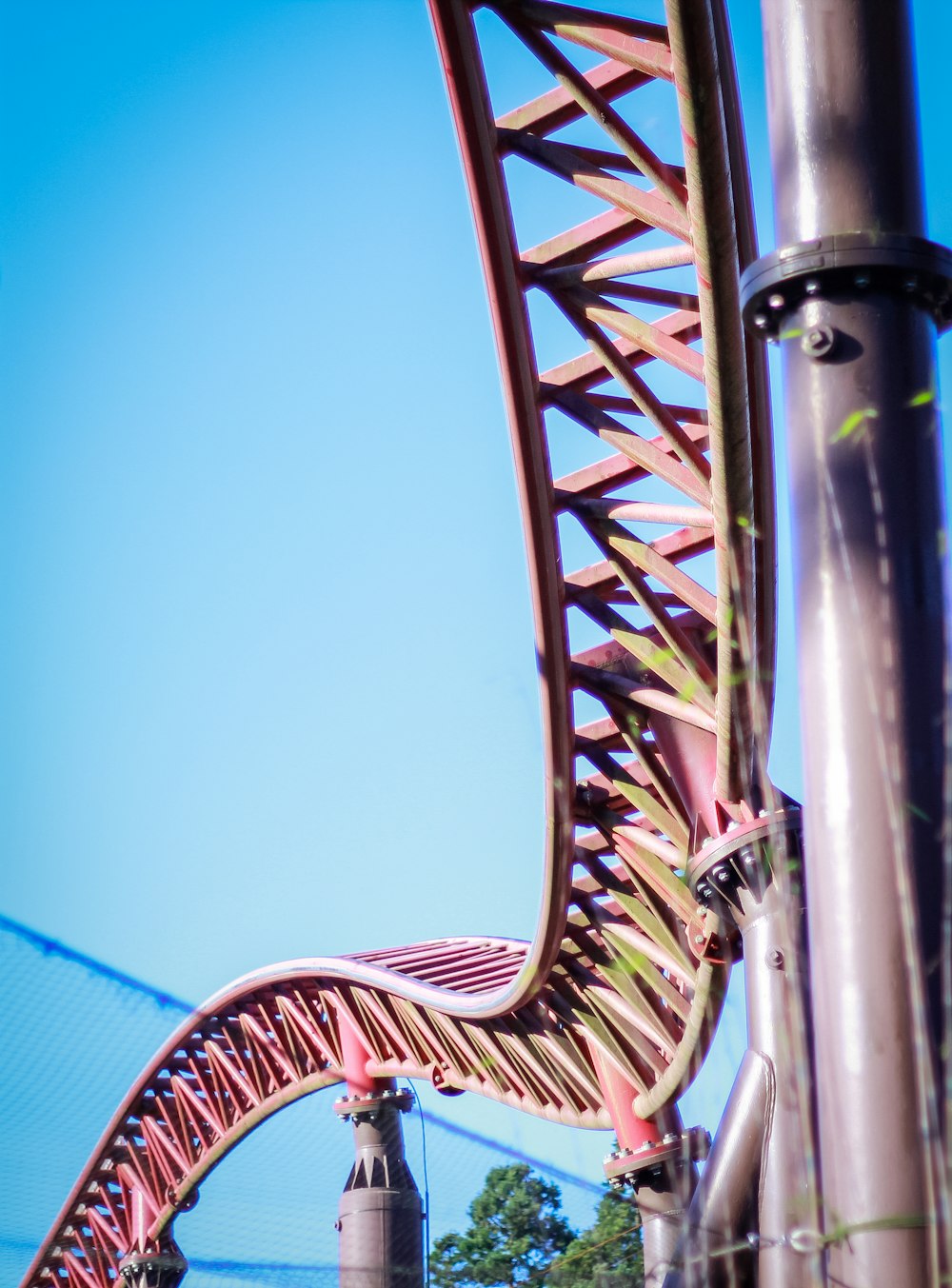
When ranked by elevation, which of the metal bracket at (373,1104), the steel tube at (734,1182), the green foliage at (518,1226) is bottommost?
the steel tube at (734,1182)

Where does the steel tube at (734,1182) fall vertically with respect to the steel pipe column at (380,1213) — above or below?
below

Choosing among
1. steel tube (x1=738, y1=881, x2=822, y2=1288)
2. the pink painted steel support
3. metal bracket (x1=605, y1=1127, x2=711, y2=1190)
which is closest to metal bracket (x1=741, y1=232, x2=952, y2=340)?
steel tube (x1=738, y1=881, x2=822, y2=1288)

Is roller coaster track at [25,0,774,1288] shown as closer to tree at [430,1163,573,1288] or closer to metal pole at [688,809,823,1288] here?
metal pole at [688,809,823,1288]

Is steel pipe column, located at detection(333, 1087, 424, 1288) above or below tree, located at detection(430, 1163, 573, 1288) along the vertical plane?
below

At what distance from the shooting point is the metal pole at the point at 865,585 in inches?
91.3

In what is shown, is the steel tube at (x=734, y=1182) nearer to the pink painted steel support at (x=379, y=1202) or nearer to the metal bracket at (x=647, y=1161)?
the metal bracket at (x=647, y=1161)

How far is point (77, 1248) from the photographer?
2319cm

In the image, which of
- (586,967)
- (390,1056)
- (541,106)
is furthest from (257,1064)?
(541,106)

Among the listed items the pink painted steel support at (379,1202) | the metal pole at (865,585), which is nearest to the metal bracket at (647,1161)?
the pink painted steel support at (379,1202)

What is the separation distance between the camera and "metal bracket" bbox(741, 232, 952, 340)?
266 centimetres

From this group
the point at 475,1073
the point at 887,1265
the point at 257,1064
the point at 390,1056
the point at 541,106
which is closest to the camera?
the point at 887,1265

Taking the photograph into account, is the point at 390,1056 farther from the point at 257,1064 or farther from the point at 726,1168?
the point at 726,1168

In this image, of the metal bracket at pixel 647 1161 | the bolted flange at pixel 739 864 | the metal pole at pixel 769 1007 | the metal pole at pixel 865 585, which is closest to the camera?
the metal pole at pixel 865 585

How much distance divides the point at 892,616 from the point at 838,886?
0.45m
